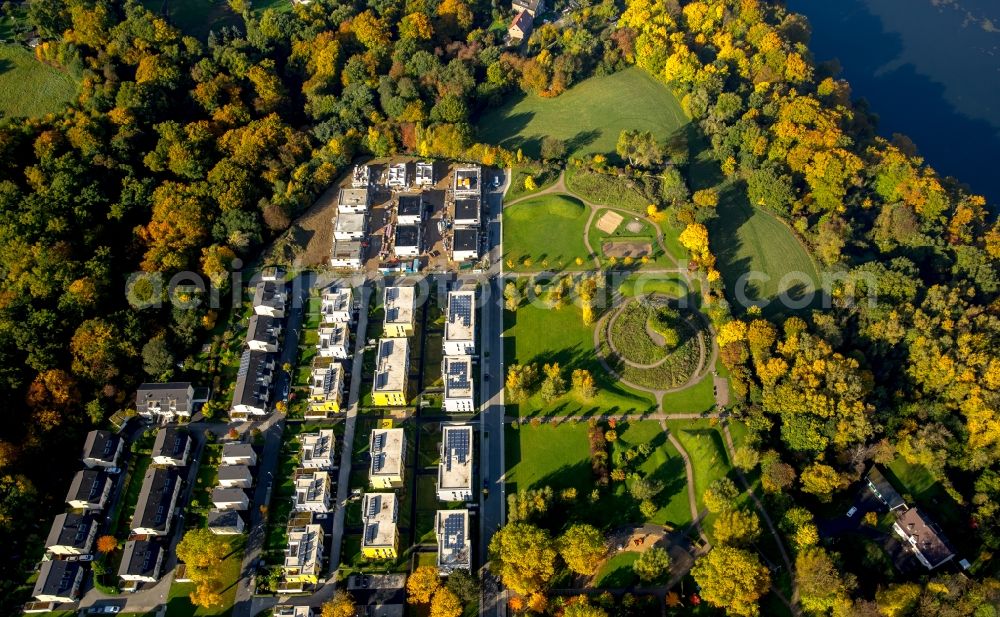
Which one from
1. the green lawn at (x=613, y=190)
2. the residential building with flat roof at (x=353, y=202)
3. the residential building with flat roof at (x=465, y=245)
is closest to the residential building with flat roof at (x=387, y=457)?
the residential building with flat roof at (x=465, y=245)

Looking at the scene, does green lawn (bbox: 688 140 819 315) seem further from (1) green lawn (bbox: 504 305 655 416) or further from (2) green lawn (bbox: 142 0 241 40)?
(2) green lawn (bbox: 142 0 241 40)

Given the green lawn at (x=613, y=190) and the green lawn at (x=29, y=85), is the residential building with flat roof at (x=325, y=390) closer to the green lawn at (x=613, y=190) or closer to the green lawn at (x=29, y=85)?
the green lawn at (x=613, y=190)

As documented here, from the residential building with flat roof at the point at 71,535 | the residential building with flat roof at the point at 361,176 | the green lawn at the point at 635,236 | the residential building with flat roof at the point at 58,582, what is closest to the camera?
the residential building with flat roof at the point at 58,582

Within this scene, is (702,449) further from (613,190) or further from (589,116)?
(589,116)

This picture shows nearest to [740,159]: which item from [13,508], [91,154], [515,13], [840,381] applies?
[840,381]

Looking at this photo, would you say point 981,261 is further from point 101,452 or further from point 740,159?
point 101,452

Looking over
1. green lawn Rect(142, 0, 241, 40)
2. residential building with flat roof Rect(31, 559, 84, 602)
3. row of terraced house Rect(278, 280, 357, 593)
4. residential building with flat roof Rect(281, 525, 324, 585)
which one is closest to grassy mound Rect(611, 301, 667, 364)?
row of terraced house Rect(278, 280, 357, 593)
